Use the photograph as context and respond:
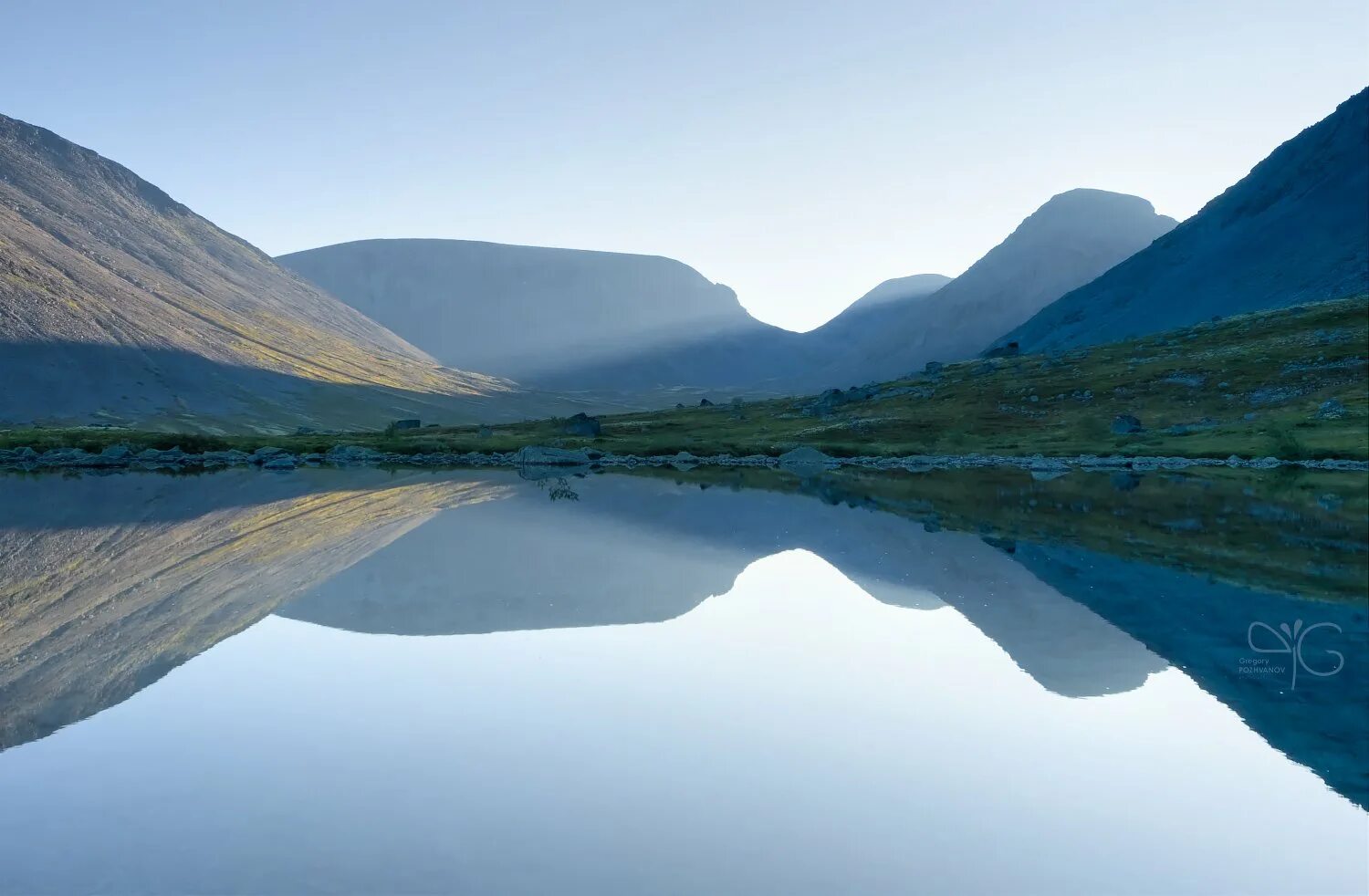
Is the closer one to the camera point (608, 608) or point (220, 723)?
point (220, 723)

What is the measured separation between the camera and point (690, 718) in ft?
43.6

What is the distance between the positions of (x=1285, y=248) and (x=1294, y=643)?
183m

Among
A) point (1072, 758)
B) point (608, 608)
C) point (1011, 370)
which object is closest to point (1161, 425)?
point (1011, 370)

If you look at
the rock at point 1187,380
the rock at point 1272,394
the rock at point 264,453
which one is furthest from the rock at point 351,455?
the rock at point 1272,394

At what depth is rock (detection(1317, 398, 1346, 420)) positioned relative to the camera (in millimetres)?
75438

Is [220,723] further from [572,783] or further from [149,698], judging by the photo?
[572,783]

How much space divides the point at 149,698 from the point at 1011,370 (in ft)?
422

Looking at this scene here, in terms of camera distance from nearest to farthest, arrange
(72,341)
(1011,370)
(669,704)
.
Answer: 1. (669,704)
2. (1011,370)
3. (72,341)

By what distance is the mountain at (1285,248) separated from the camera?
15750 centimetres

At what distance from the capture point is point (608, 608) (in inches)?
877

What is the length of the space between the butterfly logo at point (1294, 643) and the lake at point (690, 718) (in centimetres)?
7

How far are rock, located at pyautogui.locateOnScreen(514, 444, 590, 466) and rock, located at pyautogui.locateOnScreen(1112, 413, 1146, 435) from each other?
45.9 m

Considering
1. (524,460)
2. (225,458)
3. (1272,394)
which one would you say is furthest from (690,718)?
(225,458)

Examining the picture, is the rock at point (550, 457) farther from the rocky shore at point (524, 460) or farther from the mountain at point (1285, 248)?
the mountain at point (1285, 248)
